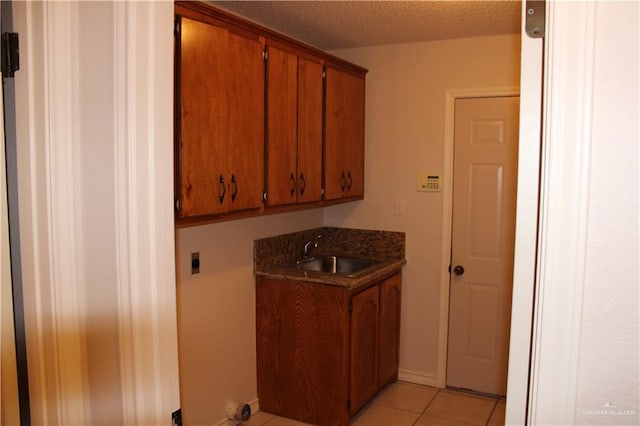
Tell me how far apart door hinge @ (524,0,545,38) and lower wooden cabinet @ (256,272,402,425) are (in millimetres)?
2387

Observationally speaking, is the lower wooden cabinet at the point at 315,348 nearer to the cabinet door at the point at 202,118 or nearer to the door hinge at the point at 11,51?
the cabinet door at the point at 202,118

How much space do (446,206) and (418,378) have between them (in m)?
1.31

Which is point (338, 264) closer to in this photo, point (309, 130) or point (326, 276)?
point (326, 276)

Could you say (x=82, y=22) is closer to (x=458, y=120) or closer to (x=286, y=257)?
(x=286, y=257)

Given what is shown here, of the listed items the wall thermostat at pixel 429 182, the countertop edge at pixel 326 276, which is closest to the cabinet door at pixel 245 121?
the countertop edge at pixel 326 276

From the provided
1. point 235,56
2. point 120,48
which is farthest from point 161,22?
point 235,56

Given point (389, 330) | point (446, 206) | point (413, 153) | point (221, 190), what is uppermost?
point (413, 153)

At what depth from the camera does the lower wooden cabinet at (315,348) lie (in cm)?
313

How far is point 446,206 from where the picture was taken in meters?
3.75

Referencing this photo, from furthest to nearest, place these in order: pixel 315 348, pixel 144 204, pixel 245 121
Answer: pixel 315 348
pixel 245 121
pixel 144 204

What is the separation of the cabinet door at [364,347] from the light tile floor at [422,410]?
126 millimetres

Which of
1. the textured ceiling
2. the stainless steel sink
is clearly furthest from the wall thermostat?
the textured ceiling

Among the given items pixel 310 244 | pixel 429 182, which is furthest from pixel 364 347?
pixel 429 182

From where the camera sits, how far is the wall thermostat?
12.3 ft
